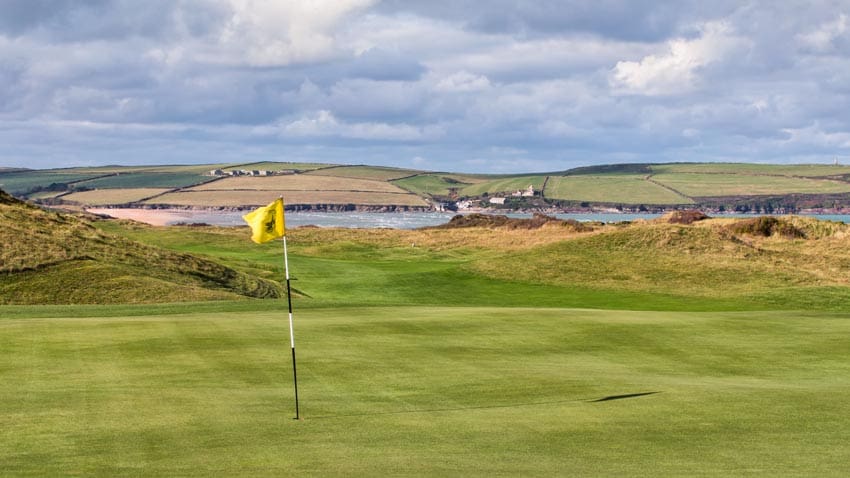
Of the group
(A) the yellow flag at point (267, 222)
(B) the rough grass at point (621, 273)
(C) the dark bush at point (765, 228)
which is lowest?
(B) the rough grass at point (621, 273)

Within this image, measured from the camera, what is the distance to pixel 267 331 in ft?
76.5

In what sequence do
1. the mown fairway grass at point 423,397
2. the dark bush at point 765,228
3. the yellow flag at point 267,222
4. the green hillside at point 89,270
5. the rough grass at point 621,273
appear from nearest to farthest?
the mown fairway grass at point 423,397 < the yellow flag at point 267,222 < the green hillside at point 89,270 < the rough grass at point 621,273 < the dark bush at point 765,228

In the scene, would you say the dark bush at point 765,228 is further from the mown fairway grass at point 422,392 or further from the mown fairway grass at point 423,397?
the mown fairway grass at point 423,397

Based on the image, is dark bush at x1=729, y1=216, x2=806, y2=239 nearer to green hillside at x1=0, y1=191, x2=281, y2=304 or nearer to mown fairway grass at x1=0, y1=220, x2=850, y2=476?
green hillside at x1=0, y1=191, x2=281, y2=304

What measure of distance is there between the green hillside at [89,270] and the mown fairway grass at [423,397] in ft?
51.5

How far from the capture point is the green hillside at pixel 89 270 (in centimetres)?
4066

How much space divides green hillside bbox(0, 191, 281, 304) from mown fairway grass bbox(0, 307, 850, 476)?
15691 mm

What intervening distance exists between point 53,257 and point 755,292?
119 ft

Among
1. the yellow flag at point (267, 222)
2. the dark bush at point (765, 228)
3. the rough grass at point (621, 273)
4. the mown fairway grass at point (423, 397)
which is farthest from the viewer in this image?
the dark bush at point (765, 228)

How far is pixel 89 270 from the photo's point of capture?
4331cm

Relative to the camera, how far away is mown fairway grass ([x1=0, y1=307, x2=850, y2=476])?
1200 cm

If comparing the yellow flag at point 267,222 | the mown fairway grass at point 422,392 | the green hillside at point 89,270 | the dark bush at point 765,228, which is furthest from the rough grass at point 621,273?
the yellow flag at point 267,222

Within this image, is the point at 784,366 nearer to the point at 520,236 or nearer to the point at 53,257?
the point at 53,257

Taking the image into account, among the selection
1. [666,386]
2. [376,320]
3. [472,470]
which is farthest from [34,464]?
[376,320]
